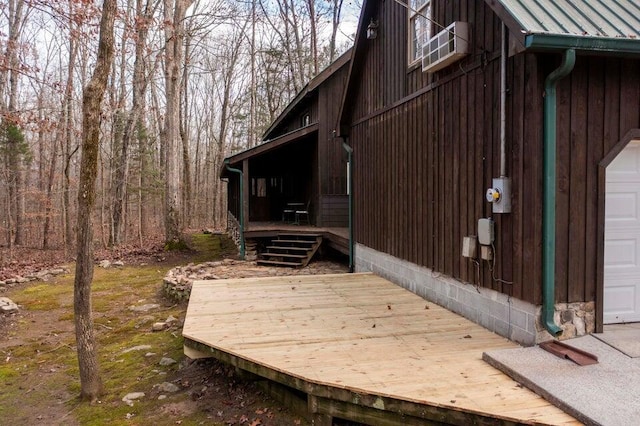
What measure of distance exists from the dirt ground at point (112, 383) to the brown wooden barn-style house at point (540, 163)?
2379 mm

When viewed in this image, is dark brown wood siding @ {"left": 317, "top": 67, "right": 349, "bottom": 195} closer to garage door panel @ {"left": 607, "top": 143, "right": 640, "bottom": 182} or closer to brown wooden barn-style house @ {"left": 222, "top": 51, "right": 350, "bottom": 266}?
brown wooden barn-style house @ {"left": 222, "top": 51, "right": 350, "bottom": 266}

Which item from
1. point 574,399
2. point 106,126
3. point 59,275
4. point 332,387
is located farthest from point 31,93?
point 574,399

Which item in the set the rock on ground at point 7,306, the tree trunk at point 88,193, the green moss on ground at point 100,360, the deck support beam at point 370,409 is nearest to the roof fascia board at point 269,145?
the green moss on ground at point 100,360

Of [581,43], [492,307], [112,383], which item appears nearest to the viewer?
[581,43]

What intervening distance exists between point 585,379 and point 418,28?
496cm

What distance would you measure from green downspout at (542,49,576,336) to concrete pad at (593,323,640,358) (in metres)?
0.42

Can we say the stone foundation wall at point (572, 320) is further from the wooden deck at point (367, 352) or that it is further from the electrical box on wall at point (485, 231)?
the electrical box on wall at point (485, 231)

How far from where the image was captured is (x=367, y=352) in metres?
4.00

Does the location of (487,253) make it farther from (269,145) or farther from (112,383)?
(269,145)

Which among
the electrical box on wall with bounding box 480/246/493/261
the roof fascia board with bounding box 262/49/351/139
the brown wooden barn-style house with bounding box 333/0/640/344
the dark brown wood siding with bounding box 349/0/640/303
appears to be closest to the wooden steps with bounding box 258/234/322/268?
the dark brown wood siding with bounding box 349/0/640/303

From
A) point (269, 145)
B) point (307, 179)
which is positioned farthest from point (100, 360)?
point (307, 179)

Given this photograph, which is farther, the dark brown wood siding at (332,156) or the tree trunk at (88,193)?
the dark brown wood siding at (332,156)

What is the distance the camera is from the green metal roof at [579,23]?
339cm

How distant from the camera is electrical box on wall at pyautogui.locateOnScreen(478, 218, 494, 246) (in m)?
4.32
